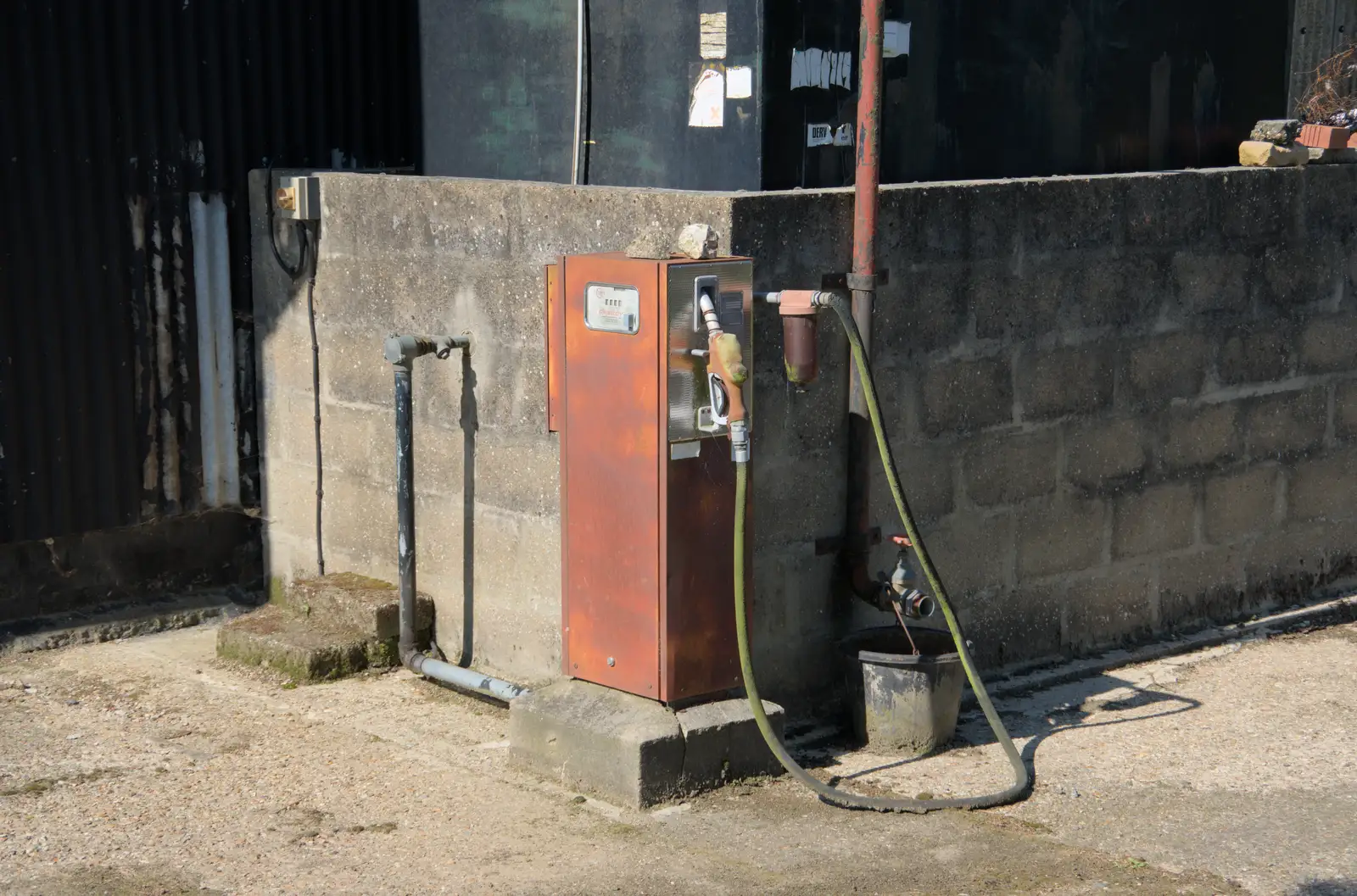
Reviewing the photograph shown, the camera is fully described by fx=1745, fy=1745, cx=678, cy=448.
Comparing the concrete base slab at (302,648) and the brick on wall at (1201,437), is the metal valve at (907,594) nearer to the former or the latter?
the brick on wall at (1201,437)

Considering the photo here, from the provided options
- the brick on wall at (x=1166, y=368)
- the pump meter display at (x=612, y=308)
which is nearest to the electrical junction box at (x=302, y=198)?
the pump meter display at (x=612, y=308)

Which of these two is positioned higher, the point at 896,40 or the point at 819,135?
the point at 896,40

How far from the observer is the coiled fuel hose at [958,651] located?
558 cm

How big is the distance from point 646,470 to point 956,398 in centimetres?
153

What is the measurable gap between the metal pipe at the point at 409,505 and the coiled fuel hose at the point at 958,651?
130 centimetres

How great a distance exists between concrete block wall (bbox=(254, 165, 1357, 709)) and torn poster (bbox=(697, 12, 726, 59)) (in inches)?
26.1

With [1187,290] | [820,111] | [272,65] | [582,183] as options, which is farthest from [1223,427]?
[272,65]

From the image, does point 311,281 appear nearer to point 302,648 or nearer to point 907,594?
point 302,648

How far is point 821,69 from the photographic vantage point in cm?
641

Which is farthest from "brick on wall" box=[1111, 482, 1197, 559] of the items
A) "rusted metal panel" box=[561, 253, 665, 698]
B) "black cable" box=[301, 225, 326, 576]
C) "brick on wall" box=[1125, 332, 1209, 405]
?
"black cable" box=[301, 225, 326, 576]

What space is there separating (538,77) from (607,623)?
2437 millimetres

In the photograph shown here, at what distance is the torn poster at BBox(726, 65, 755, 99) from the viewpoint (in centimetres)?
623

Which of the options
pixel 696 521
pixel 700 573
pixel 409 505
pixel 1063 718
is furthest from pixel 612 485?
pixel 1063 718

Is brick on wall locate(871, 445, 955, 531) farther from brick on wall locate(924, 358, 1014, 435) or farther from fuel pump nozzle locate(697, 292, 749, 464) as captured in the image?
fuel pump nozzle locate(697, 292, 749, 464)
